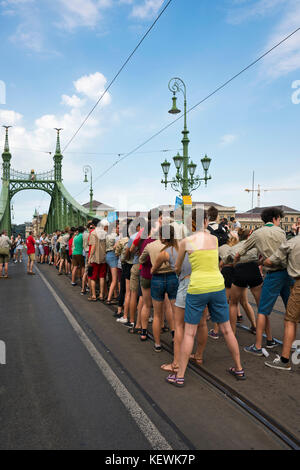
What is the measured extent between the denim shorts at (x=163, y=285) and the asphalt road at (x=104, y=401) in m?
0.76

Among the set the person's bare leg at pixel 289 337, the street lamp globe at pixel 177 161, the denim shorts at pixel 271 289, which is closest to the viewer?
the person's bare leg at pixel 289 337

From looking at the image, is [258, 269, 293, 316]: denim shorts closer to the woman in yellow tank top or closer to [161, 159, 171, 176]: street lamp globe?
the woman in yellow tank top

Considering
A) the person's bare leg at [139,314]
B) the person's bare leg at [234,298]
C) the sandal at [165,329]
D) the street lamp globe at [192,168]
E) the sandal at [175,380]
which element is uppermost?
the street lamp globe at [192,168]

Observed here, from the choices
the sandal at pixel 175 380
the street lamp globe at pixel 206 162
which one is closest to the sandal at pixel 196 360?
the sandal at pixel 175 380

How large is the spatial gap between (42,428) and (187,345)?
1515 millimetres

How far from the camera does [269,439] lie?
2.71 m

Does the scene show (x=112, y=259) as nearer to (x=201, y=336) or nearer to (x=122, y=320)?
(x=122, y=320)

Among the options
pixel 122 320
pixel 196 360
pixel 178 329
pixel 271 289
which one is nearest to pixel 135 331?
pixel 122 320

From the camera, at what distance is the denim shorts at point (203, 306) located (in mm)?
3658

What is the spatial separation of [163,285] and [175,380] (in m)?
1.22

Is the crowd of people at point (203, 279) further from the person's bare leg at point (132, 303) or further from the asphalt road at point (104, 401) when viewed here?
the asphalt road at point (104, 401)

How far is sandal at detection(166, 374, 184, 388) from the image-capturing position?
3648 mm

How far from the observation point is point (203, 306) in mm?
3711

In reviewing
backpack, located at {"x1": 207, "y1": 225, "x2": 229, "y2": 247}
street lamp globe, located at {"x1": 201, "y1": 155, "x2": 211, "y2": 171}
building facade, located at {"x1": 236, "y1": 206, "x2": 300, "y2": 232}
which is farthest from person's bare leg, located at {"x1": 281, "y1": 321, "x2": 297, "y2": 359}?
building facade, located at {"x1": 236, "y1": 206, "x2": 300, "y2": 232}
